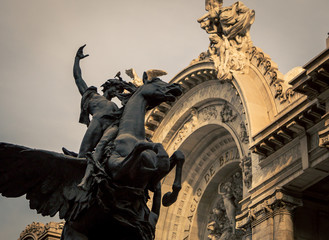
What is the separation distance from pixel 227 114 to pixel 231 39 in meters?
2.54

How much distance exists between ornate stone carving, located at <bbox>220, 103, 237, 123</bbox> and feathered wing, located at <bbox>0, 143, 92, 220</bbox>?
45.7 ft

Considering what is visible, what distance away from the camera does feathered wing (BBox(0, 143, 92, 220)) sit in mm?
6793

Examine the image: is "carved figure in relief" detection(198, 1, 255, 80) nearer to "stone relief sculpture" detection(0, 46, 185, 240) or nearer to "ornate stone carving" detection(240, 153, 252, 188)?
"ornate stone carving" detection(240, 153, 252, 188)

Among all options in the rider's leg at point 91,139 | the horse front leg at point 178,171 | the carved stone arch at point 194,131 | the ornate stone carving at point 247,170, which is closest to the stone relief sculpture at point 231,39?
the carved stone arch at point 194,131

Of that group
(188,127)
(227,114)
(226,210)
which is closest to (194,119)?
(188,127)

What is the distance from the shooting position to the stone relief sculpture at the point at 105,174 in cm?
632

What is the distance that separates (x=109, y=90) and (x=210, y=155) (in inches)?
633

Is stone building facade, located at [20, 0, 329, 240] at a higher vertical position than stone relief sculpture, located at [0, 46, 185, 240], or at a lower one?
higher

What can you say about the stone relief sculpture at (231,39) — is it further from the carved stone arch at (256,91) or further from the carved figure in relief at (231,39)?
the carved stone arch at (256,91)

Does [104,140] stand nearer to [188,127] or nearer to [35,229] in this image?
[188,127]

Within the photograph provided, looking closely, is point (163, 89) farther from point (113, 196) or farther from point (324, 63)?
point (324, 63)

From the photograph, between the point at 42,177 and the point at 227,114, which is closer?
the point at 42,177

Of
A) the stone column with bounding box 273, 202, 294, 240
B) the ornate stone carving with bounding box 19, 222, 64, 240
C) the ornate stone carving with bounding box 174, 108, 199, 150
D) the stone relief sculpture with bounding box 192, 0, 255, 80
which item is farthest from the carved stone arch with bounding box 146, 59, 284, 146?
the ornate stone carving with bounding box 19, 222, 64, 240

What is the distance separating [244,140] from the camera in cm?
1920
